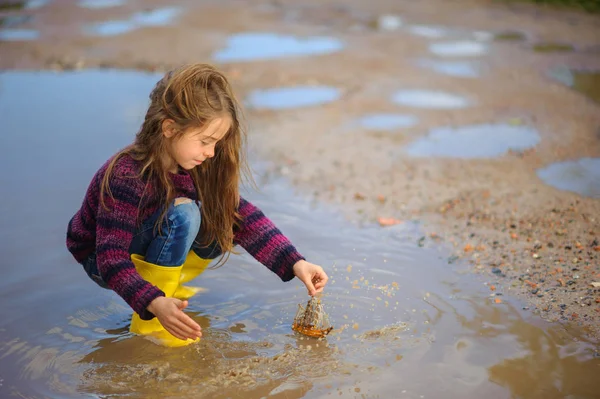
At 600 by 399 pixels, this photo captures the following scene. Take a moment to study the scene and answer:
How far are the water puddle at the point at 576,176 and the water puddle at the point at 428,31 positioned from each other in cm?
373

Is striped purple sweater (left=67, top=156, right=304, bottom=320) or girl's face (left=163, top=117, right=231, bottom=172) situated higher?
girl's face (left=163, top=117, right=231, bottom=172)

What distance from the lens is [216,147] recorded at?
9.85ft

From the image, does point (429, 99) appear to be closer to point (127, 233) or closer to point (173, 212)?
point (173, 212)

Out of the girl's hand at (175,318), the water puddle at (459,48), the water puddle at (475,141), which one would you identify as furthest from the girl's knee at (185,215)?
the water puddle at (459,48)

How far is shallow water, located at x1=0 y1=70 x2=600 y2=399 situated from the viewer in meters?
2.69

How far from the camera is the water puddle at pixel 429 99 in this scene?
233 inches

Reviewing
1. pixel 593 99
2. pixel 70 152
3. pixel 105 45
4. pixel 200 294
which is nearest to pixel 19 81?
pixel 105 45

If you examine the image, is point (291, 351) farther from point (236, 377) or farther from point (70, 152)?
point (70, 152)

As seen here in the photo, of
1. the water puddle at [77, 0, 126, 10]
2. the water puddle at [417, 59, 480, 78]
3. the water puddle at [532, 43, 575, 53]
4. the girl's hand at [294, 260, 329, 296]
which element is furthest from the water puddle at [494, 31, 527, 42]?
the girl's hand at [294, 260, 329, 296]

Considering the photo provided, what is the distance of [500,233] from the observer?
3863mm

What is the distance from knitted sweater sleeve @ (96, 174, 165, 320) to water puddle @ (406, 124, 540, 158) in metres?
2.60

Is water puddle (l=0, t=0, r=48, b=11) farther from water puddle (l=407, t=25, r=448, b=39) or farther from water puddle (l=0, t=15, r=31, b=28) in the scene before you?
water puddle (l=407, t=25, r=448, b=39)

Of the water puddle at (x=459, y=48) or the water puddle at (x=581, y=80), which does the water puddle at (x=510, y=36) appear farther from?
the water puddle at (x=581, y=80)

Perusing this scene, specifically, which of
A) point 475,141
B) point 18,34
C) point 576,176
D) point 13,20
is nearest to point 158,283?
point 576,176
